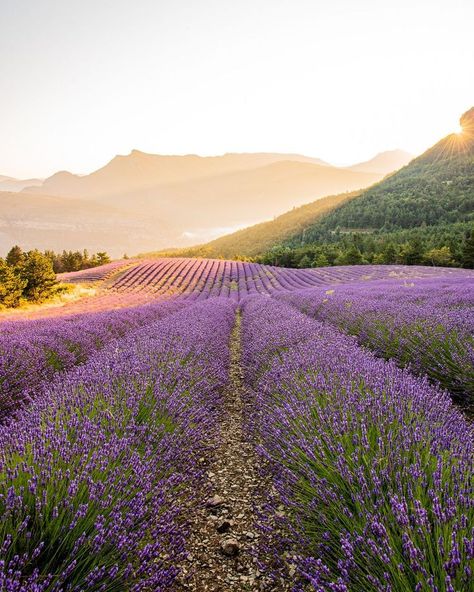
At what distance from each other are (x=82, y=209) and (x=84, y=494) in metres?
222

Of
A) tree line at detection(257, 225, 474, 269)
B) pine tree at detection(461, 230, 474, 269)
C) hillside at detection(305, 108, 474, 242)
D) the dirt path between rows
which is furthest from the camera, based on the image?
hillside at detection(305, 108, 474, 242)

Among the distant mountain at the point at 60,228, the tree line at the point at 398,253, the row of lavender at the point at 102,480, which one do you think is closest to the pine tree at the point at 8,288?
Answer: the row of lavender at the point at 102,480

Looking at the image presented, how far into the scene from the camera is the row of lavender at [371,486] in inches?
43.4

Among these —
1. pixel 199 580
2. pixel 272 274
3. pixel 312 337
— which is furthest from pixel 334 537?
pixel 272 274

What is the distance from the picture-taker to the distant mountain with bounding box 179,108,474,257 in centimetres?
4912

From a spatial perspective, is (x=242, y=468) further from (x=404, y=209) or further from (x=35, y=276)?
(x=404, y=209)

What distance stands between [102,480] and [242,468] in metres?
1.59

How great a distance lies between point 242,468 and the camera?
2.88 m

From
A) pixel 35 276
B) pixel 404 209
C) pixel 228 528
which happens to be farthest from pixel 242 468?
pixel 404 209

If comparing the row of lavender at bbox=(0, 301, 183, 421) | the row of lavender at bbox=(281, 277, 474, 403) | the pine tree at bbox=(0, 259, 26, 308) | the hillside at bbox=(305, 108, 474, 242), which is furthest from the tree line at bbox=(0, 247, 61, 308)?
the hillside at bbox=(305, 108, 474, 242)

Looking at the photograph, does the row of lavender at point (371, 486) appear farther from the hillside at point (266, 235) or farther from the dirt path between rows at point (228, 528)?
the hillside at point (266, 235)

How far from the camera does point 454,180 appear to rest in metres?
59.4

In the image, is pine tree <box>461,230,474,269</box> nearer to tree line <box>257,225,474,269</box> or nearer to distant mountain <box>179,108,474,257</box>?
tree line <box>257,225,474,269</box>

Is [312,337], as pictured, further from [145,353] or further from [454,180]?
[454,180]
